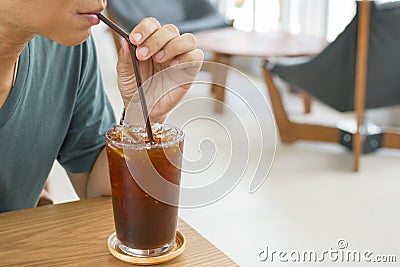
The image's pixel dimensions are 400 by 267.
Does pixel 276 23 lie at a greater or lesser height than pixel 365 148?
greater

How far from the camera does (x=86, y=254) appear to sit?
976mm

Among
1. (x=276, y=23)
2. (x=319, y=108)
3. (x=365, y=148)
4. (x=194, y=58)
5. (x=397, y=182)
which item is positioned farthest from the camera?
(x=276, y=23)

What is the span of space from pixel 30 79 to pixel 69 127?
0.55ft

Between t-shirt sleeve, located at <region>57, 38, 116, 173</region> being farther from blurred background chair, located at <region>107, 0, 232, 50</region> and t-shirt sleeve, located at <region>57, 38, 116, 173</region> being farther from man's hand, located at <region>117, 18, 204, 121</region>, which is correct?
blurred background chair, located at <region>107, 0, 232, 50</region>

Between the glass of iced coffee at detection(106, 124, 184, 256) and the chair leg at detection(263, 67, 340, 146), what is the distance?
2740 millimetres

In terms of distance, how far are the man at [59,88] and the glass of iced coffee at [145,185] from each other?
0.15 metres

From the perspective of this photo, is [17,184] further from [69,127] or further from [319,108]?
[319,108]

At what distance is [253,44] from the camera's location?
4066 mm

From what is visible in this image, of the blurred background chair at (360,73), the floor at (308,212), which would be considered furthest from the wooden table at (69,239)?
the blurred background chair at (360,73)

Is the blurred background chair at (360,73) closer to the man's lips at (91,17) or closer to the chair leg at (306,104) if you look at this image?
the chair leg at (306,104)

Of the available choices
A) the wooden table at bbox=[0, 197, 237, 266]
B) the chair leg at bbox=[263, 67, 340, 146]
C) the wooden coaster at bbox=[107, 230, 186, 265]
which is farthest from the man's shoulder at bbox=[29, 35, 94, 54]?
the chair leg at bbox=[263, 67, 340, 146]

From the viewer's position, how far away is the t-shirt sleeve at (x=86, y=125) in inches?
53.2

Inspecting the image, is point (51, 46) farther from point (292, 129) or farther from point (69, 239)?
point (292, 129)

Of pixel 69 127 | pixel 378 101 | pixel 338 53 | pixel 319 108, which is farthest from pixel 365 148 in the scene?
pixel 69 127
